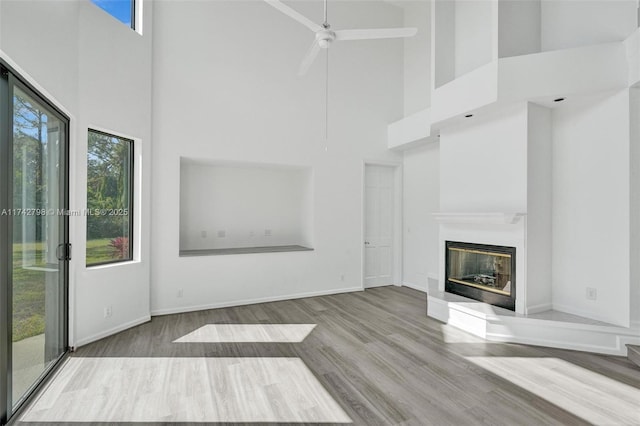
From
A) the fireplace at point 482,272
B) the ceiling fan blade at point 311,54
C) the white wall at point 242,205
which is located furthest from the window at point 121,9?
the fireplace at point 482,272

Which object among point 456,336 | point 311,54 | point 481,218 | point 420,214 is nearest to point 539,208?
point 481,218

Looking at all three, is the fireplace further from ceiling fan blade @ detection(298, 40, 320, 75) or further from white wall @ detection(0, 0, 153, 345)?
white wall @ detection(0, 0, 153, 345)

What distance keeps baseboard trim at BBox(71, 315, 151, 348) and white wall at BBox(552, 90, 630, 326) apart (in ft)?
17.1

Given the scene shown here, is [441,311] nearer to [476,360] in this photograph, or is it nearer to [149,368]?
[476,360]

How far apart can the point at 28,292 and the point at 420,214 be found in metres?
5.53

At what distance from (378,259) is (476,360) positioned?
328cm

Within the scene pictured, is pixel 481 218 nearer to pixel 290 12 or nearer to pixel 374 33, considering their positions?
pixel 374 33

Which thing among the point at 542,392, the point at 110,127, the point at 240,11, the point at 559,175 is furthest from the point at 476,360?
the point at 240,11

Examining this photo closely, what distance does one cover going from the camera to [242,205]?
565 centimetres

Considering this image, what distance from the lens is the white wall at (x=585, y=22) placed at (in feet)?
11.0

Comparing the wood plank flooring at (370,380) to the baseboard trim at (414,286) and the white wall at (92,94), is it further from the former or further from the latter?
the baseboard trim at (414,286)

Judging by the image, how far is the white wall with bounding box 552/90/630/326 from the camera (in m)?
3.29

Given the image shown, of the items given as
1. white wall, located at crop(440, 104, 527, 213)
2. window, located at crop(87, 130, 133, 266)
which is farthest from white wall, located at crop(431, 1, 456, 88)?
window, located at crop(87, 130, 133, 266)

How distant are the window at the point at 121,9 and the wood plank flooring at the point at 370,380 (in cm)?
389
